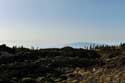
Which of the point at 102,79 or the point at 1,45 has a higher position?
the point at 1,45

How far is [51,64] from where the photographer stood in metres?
35.9

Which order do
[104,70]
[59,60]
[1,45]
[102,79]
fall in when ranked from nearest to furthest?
1. [102,79]
2. [104,70]
3. [59,60]
4. [1,45]

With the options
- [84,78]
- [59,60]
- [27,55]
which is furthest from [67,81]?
[27,55]

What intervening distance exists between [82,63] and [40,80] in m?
11.1

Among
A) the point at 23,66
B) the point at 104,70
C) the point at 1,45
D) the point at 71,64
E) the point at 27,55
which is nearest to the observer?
the point at 104,70

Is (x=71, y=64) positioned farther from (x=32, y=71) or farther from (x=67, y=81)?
(x=67, y=81)

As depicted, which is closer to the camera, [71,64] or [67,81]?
[67,81]

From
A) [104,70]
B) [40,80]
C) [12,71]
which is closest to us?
[40,80]

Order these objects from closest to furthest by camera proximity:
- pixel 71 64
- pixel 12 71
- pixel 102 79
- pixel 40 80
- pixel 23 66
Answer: pixel 102 79, pixel 40 80, pixel 12 71, pixel 23 66, pixel 71 64

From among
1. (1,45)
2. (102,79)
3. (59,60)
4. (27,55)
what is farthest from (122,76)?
(1,45)

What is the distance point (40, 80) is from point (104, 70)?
599 cm

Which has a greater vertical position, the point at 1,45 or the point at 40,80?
the point at 1,45

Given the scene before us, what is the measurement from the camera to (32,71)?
32188 millimetres

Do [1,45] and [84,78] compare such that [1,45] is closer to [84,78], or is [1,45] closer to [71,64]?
[71,64]
